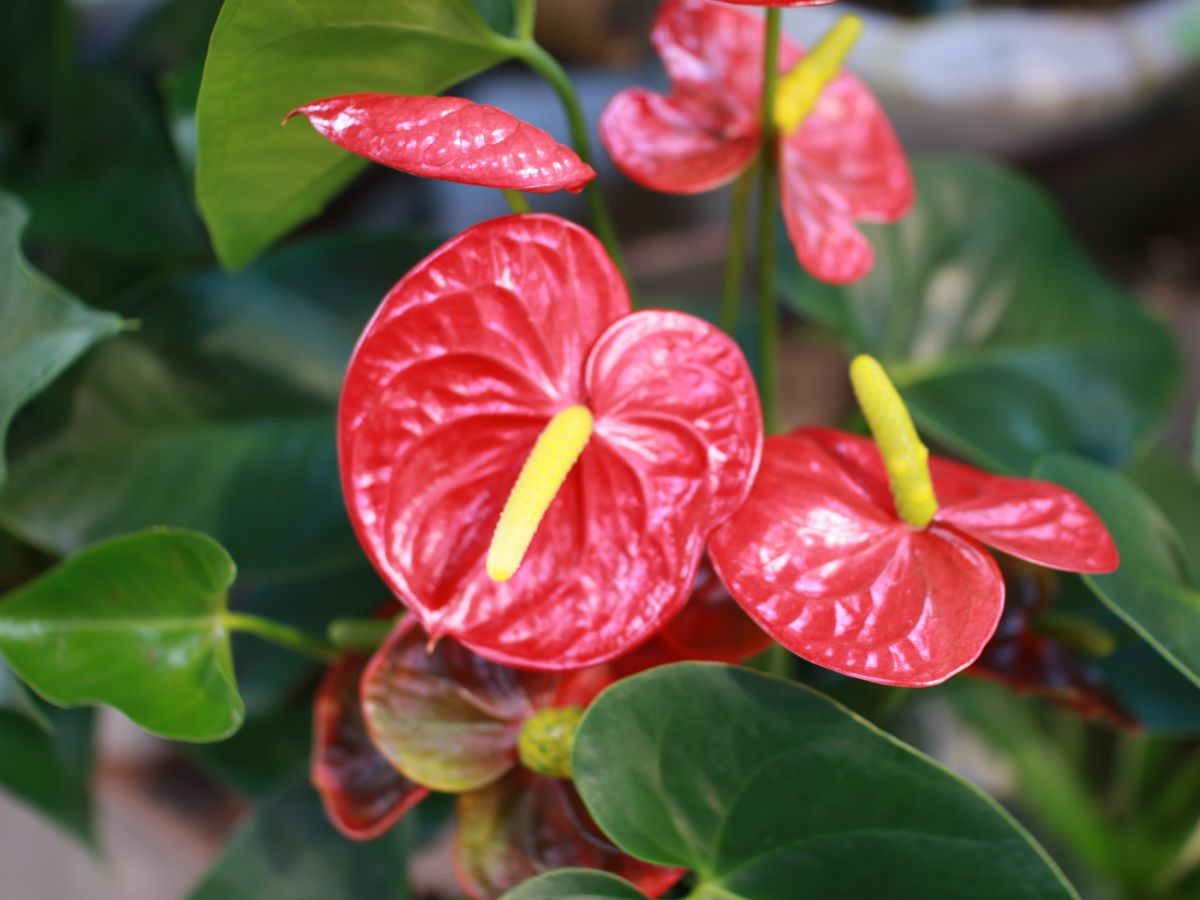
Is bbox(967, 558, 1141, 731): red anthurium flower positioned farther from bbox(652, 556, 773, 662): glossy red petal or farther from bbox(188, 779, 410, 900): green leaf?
bbox(188, 779, 410, 900): green leaf

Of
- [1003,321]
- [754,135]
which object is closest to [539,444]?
[754,135]

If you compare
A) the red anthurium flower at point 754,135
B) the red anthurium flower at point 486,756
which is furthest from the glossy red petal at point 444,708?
the red anthurium flower at point 754,135

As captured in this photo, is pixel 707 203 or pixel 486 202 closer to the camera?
pixel 486 202

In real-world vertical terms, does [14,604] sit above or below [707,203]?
above

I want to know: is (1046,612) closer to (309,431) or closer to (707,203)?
(309,431)

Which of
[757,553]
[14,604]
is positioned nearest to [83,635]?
[14,604]

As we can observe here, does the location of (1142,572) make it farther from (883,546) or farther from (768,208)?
(768,208)

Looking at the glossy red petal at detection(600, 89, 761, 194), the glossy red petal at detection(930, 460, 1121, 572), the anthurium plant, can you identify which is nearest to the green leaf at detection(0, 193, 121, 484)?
the anthurium plant
